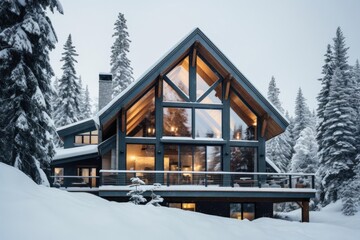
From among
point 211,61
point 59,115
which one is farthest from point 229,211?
point 59,115

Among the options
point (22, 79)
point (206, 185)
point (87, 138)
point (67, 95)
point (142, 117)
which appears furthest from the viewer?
point (67, 95)

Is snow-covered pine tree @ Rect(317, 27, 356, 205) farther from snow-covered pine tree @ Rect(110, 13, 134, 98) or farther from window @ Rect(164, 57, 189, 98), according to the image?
snow-covered pine tree @ Rect(110, 13, 134, 98)

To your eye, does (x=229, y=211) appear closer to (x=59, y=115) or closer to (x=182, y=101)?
(x=182, y=101)

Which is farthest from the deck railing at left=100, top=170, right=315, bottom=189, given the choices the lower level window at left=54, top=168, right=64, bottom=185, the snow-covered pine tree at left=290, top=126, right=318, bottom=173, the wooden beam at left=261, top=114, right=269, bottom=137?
the snow-covered pine tree at left=290, top=126, right=318, bottom=173

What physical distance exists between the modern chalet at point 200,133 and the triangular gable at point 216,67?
0.05 m

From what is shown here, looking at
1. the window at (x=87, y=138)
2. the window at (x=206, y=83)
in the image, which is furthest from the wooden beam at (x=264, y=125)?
the window at (x=87, y=138)

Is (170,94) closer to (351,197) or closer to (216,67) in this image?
(216,67)

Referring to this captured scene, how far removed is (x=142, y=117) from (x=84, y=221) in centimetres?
1355

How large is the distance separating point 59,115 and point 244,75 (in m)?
25.7

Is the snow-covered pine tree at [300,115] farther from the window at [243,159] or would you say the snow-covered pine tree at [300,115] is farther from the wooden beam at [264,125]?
the window at [243,159]

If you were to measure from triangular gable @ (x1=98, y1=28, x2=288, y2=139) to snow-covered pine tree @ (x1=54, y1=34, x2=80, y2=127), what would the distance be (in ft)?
71.3

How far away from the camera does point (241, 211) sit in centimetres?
1994

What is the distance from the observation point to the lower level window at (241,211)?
782 inches

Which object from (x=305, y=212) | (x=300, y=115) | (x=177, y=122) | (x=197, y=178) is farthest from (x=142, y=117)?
(x=300, y=115)
